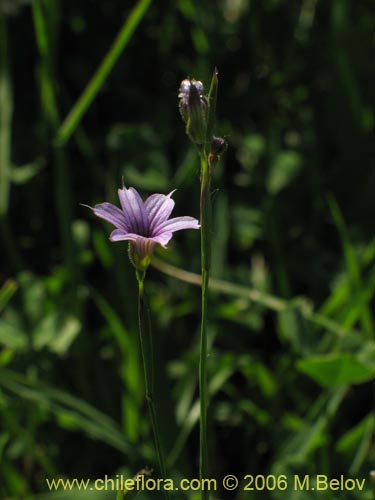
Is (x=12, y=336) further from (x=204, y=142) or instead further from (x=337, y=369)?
(x=204, y=142)

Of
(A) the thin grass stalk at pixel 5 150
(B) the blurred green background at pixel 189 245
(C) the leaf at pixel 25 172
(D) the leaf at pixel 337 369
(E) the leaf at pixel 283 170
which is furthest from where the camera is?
(E) the leaf at pixel 283 170

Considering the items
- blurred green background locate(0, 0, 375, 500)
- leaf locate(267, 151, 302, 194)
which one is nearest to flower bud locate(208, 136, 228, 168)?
blurred green background locate(0, 0, 375, 500)

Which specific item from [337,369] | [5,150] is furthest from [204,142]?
[5,150]

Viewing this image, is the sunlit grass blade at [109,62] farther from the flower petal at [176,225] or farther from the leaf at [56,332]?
the flower petal at [176,225]

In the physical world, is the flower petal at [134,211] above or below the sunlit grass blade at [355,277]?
above

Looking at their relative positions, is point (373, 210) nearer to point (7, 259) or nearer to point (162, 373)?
point (162, 373)

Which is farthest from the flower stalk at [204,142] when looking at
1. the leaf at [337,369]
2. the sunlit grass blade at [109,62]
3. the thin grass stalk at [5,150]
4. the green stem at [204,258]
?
the thin grass stalk at [5,150]

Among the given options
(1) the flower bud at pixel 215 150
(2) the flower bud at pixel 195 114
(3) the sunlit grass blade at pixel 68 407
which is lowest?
(3) the sunlit grass blade at pixel 68 407

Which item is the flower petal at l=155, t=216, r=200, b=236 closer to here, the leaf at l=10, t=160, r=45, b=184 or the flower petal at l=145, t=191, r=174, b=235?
the flower petal at l=145, t=191, r=174, b=235
